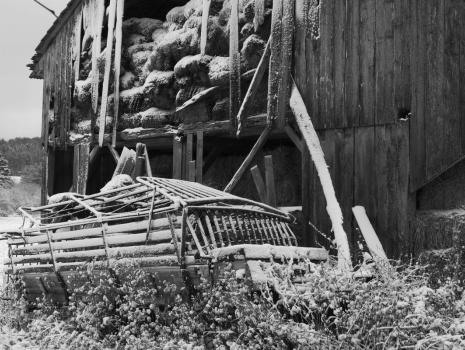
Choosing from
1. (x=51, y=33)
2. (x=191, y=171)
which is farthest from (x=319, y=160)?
(x=51, y=33)

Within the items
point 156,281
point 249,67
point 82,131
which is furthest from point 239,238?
point 82,131

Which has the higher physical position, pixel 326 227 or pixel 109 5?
pixel 109 5

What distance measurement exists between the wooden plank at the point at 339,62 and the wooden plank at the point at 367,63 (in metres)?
0.29

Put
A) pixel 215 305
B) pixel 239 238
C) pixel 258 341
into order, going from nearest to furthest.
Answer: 1. pixel 258 341
2. pixel 215 305
3. pixel 239 238

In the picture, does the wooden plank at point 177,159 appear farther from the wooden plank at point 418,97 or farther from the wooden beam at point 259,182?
the wooden plank at point 418,97

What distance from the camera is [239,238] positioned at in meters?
8.58

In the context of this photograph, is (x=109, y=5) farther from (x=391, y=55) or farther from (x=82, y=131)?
(x=391, y=55)

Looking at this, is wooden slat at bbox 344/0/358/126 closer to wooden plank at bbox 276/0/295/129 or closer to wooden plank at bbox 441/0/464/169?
wooden plank at bbox 276/0/295/129

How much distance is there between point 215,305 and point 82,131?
10.4m

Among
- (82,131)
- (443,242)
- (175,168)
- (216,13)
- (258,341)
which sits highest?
(216,13)

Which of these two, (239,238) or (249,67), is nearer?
(239,238)

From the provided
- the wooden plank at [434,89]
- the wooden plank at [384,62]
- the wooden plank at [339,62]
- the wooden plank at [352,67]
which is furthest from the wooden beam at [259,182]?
the wooden plank at [434,89]

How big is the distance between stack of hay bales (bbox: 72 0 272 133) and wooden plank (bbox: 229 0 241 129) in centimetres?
12

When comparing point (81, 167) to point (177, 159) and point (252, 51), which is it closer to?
point (177, 159)
